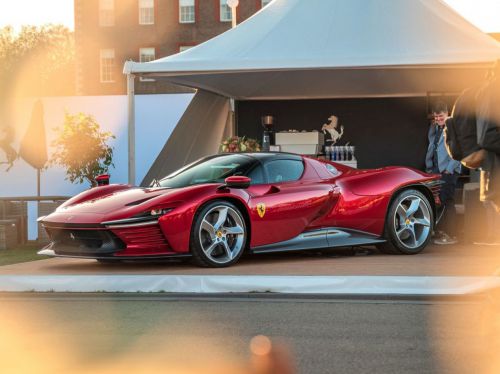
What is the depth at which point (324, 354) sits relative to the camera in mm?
5215

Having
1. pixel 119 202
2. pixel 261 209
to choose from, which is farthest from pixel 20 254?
pixel 261 209

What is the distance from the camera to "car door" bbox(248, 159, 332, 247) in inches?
376

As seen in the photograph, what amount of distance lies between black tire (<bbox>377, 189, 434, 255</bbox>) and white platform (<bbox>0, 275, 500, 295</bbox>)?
270cm

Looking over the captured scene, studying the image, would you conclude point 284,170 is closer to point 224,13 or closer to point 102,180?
point 102,180

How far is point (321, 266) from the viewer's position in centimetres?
930

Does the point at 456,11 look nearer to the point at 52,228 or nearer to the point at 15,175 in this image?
the point at 52,228

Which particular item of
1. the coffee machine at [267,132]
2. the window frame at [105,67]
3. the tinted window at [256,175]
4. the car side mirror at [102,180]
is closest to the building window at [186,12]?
the window frame at [105,67]

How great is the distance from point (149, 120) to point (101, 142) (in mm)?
1088

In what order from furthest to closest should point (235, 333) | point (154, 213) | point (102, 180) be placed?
point (102, 180) → point (154, 213) → point (235, 333)

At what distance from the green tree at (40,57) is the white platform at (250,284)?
6018 centimetres

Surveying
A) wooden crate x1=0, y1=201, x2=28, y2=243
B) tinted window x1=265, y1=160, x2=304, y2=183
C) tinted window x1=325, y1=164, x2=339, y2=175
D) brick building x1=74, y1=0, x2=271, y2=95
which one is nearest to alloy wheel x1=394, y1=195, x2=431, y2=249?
tinted window x1=325, y1=164, x2=339, y2=175

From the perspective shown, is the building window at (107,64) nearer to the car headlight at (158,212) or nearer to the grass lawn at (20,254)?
the grass lawn at (20,254)

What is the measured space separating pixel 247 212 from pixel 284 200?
1.62 ft

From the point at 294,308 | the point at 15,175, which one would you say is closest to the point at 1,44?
the point at 15,175
